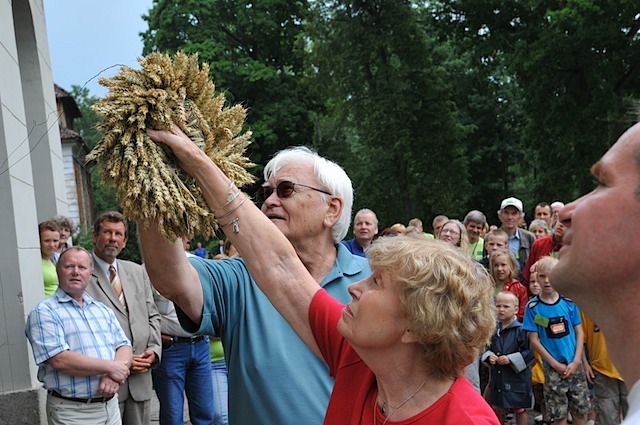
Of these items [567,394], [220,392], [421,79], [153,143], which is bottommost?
[567,394]

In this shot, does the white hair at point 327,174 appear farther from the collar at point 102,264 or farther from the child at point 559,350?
the child at point 559,350

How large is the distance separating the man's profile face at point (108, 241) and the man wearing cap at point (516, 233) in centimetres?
570

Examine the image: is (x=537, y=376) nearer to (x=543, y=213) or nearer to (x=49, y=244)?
(x=543, y=213)

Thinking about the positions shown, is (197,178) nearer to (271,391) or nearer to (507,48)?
(271,391)

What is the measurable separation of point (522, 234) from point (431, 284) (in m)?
8.09

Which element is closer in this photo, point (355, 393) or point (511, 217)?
point (355, 393)

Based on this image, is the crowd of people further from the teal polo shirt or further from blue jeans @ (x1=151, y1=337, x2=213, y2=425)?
blue jeans @ (x1=151, y1=337, x2=213, y2=425)

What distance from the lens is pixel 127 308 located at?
6.03m

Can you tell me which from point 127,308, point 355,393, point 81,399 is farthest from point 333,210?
point 127,308

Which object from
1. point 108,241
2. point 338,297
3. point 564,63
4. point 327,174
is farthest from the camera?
point 564,63

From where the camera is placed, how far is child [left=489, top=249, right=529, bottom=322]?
7891 mm

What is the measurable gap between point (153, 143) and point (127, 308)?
3994 millimetres

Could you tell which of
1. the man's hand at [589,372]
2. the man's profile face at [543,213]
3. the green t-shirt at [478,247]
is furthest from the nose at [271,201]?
the man's profile face at [543,213]

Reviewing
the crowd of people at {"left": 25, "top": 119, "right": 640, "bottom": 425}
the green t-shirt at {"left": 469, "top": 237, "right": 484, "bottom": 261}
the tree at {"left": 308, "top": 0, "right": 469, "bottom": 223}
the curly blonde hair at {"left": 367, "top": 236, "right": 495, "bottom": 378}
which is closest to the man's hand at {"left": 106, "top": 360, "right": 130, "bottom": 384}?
the crowd of people at {"left": 25, "top": 119, "right": 640, "bottom": 425}
